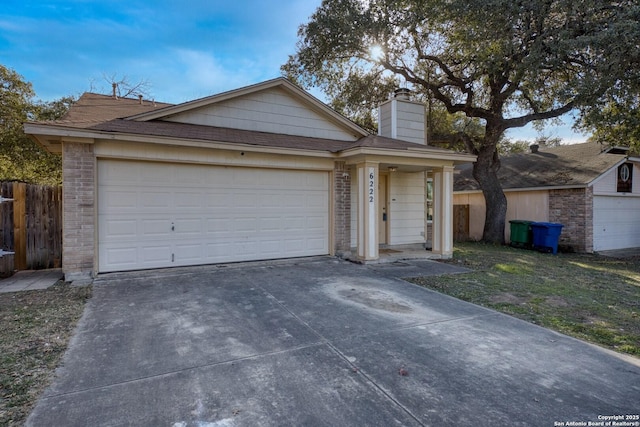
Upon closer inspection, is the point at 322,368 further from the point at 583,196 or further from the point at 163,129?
the point at 583,196

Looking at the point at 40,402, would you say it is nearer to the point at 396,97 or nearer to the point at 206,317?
the point at 206,317

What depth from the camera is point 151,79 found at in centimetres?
1530

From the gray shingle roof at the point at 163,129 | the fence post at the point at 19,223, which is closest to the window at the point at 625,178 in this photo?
the gray shingle roof at the point at 163,129

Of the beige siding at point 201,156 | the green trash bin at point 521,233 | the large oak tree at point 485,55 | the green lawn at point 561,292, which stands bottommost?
the green lawn at point 561,292

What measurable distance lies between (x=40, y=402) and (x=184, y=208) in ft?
16.2

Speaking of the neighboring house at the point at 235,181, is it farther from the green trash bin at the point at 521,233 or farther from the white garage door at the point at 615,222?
the white garage door at the point at 615,222

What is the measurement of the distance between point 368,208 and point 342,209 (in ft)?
3.21

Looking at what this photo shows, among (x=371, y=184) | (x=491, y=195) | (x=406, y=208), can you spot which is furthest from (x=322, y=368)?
(x=491, y=195)

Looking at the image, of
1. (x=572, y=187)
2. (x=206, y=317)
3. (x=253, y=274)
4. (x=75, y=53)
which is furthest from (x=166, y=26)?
(x=572, y=187)

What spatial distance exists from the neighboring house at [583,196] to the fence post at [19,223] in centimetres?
1570

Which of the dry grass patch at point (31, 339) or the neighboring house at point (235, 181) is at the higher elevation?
the neighboring house at point (235, 181)

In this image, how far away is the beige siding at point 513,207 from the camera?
1345 centimetres

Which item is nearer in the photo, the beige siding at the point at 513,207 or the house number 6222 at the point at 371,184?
the house number 6222 at the point at 371,184

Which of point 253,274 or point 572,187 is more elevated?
point 572,187
